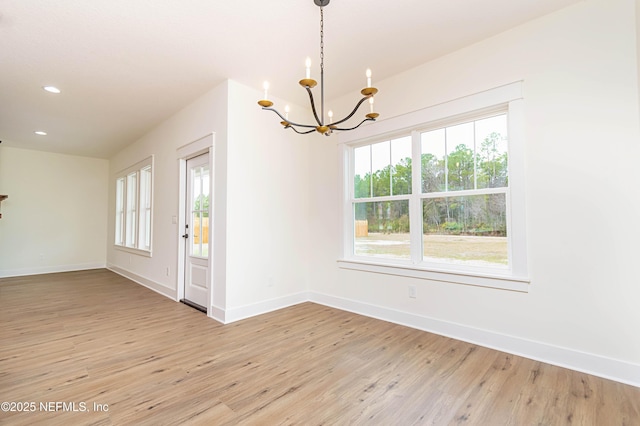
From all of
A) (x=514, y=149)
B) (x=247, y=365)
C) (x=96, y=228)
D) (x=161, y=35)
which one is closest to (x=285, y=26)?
(x=161, y=35)

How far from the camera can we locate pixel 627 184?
210 centimetres

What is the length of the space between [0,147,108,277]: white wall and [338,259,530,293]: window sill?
6.85m

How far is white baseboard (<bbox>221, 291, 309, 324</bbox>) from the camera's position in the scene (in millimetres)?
3350

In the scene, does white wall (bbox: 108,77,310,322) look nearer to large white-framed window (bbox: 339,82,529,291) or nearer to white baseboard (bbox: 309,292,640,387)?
large white-framed window (bbox: 339,82,529,291)

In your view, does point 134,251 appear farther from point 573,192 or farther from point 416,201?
point 573,192

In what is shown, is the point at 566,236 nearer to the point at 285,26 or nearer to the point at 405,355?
the point at 405,355

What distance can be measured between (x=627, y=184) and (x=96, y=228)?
9385 mm

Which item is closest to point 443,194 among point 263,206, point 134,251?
point 263,206

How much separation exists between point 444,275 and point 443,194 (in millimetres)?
831

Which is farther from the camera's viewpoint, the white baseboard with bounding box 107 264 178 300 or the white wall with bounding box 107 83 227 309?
the white baseboard with bounding box 107 264 178 300

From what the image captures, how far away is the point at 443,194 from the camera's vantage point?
3049 mm

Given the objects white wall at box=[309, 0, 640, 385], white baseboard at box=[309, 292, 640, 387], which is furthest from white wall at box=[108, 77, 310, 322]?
white wall at box=[309, 0, 640, 385]

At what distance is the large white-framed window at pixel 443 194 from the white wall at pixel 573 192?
13cm

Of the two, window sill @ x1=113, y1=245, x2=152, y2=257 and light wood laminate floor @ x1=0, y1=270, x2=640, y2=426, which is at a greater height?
window sill @ x1=113, y1=245, x2=152, y2=257
